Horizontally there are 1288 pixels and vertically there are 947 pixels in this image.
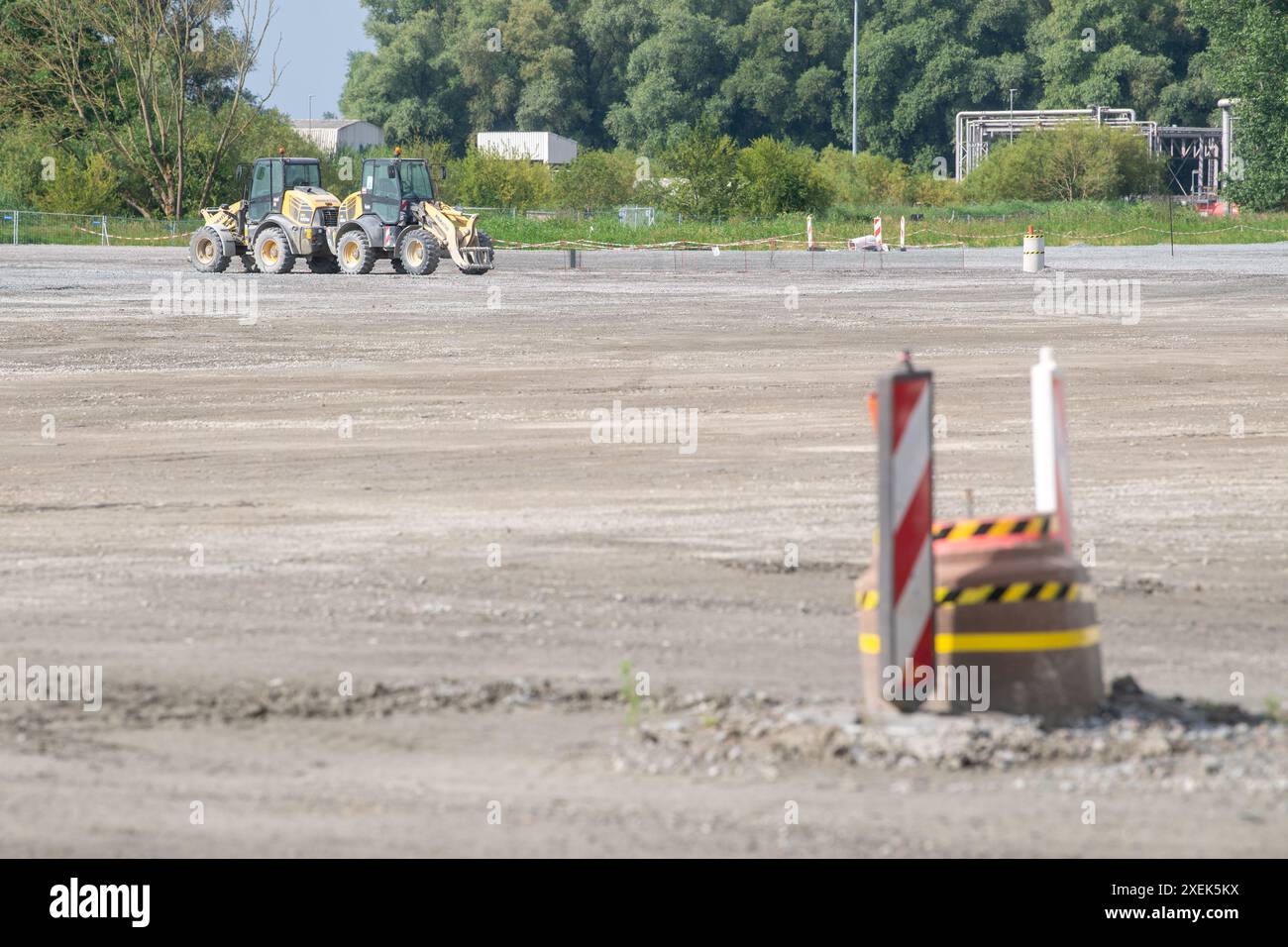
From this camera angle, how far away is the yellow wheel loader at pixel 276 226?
37250 mm

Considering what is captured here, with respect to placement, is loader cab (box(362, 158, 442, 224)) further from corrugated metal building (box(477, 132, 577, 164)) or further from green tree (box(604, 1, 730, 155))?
green tree (box(604, 1, 730, 155))

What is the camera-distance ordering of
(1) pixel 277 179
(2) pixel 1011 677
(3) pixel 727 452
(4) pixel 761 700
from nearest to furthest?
(2) pixel 1011 677 → (4) pixel 761 700 → (3) pixel 727 452 → (1) pixel 277 179

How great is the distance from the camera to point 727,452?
13.6 m

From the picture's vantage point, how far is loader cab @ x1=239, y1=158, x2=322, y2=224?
37.9 meters

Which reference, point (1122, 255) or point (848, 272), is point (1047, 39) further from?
point (848, 272)

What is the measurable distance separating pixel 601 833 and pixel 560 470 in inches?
301

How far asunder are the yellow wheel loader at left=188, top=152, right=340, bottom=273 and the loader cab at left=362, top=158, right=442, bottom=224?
4.19ft

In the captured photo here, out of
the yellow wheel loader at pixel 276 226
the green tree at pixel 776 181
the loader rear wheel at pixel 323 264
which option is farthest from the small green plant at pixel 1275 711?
the green tree at pixel 776 181

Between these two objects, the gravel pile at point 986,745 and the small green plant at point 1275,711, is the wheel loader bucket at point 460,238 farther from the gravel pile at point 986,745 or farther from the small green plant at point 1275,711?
the small green plant at point 1275,711

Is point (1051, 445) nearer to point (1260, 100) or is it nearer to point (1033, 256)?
point (1033, 256)

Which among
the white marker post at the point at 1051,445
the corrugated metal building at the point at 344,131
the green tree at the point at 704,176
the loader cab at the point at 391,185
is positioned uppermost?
the corrugated metal building at the point at 344,131

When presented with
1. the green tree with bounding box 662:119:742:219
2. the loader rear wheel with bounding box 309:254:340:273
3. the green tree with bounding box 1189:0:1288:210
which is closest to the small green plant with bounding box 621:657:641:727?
the loader rear wheel with bounding box 309:254:340:273

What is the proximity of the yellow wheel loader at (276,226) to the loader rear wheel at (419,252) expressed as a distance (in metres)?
1.82
